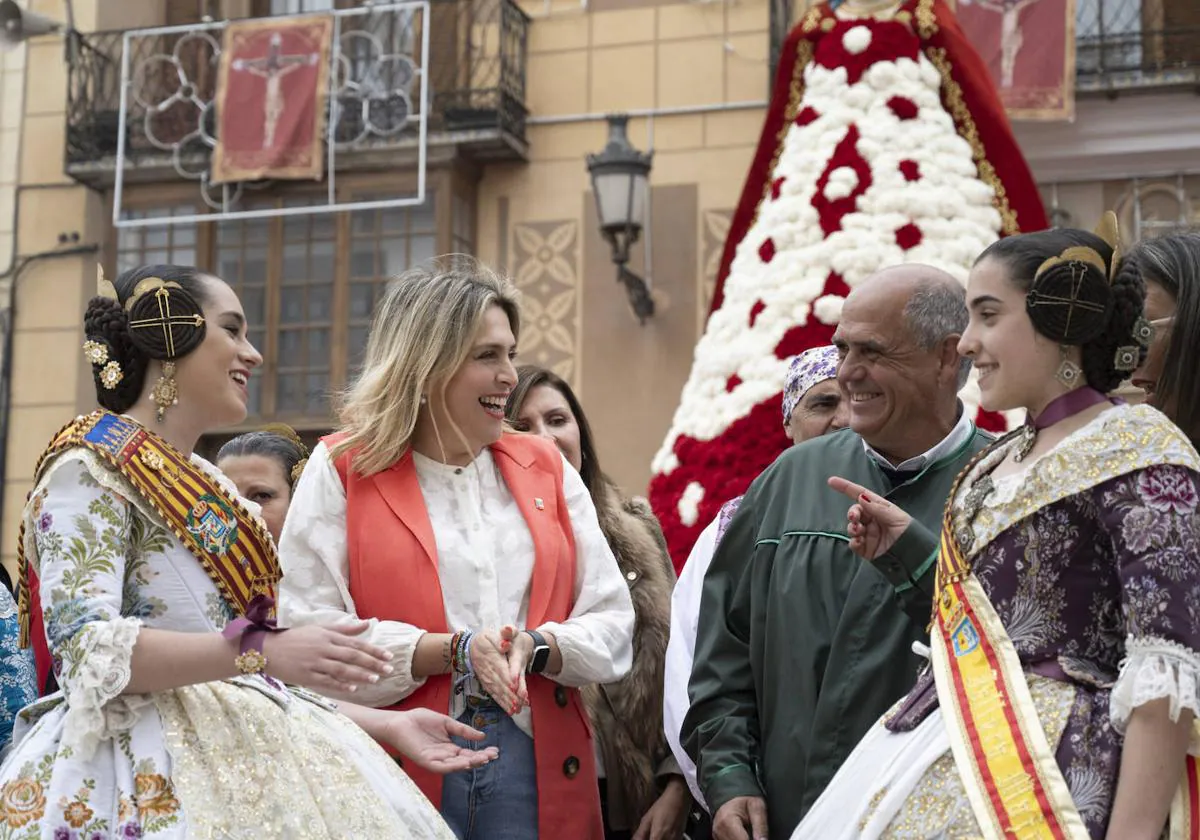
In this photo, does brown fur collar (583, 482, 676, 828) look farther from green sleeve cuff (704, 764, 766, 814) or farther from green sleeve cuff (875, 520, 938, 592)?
green sleeve cuff (875, 520, 938, 592)

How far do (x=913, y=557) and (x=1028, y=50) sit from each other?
6.67 m

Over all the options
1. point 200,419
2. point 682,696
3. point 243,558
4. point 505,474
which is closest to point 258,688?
point 243,558

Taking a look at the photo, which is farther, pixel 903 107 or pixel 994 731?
pixel 903 107

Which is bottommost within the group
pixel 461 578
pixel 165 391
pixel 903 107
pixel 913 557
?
pixel 461 578

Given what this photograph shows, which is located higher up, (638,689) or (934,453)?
(934,453)

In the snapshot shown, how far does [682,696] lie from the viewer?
3705mm

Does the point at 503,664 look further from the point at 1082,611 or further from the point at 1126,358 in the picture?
the point at 1126,358

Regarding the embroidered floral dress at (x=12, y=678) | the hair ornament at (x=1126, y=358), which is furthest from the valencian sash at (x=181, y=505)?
the hair ornament at (x=1126, y=358)

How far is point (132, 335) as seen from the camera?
3.05 m

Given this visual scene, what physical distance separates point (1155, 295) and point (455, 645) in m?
1.60

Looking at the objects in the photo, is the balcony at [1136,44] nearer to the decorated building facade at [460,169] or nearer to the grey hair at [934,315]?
the decorated building facade at [460,169]

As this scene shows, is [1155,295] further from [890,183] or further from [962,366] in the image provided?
[890,183]

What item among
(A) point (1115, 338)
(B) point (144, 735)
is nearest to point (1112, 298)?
(A) point (1115, 338)

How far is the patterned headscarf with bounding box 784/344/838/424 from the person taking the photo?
412 cm
